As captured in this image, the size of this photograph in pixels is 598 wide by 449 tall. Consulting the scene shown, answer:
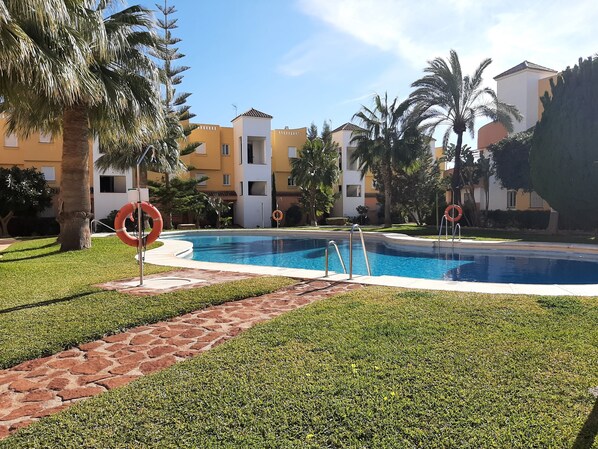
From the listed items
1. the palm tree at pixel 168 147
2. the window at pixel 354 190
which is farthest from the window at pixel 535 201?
the palm tree at pixel 168 147

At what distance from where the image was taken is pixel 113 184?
94.7ft

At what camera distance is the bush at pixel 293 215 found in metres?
35.0

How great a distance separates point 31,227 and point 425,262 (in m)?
23.6

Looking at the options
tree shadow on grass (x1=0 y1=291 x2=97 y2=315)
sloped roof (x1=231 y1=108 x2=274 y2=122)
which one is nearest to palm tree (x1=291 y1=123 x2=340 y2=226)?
sloped roof (x1=231 y1=108 x2=274 y2=122)

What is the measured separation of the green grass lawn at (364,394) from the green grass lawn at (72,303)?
60.4 inches

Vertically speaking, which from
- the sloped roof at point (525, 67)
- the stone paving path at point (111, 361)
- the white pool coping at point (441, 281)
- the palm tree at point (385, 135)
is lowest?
the stone paving path at point (111, 361)

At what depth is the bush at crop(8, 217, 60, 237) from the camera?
2491cm

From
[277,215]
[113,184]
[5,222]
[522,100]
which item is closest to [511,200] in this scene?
[522,100]

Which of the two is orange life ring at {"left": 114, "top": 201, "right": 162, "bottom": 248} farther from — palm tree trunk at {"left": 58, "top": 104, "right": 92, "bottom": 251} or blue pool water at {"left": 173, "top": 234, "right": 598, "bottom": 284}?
palm tree trunk at {"left": 58, "top": 104, "right": 92, "bottom": 251}

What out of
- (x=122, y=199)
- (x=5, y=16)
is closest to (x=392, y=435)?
(x=5, y=16)

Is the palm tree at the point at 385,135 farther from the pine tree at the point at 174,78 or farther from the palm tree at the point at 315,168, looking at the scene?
the pine tree at the point at 174,78

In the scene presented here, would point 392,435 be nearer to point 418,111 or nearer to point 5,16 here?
point 5,16

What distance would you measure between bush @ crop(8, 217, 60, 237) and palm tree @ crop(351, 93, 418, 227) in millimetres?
19686

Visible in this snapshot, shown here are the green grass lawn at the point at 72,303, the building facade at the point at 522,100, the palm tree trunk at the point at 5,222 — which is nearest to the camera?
the green grass lawn at the point at 72,303
